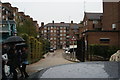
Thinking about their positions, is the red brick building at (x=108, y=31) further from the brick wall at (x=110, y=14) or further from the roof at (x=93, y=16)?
the roof at (x=93, y=16)

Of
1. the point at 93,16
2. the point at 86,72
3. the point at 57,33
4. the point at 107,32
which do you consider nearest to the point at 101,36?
the point at 107,32

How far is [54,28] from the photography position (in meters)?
130

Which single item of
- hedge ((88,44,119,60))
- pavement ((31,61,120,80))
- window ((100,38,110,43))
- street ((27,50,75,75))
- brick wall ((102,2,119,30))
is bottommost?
street ((27,50,75,75))

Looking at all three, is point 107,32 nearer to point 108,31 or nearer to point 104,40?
point 108,31

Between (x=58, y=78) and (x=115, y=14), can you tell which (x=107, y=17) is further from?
(x=58, y=78)

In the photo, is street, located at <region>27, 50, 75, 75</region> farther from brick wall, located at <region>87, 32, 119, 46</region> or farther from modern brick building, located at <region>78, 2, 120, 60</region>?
brick wall, located at <region>87, 32, 119, 46</region>

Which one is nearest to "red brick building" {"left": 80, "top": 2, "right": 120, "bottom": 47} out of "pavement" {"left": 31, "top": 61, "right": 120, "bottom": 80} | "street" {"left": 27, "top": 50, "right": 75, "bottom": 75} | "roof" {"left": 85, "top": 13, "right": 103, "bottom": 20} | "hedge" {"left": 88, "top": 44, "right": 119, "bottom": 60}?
"hedge" {"left": 88, "top": 44, "right": 119, "bottom": 60}

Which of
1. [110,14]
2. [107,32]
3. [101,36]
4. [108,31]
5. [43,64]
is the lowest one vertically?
[43,64]

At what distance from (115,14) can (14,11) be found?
46.5 m

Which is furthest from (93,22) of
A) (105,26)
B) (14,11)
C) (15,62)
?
(15,62)

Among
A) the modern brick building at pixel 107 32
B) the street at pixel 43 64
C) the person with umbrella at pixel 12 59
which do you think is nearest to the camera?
the person with umbrella at pixel 12 59

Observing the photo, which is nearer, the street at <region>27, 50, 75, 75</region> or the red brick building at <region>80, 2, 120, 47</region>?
the street at <region>27, 50, 75, 75</region>

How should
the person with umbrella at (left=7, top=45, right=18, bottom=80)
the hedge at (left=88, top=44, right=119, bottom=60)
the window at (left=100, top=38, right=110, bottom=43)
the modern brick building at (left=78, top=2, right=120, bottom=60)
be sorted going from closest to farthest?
1. the person with umbrella at (left=7, top=45, right=18, bottom=80)
2. the hedge at (left=88, top=44, right=119, bottom=60)
3. the modern brick building at (left=78, top=2, right=120, bottom=60)
4. the window at (left=100, top=38, right=110, bottom=43)

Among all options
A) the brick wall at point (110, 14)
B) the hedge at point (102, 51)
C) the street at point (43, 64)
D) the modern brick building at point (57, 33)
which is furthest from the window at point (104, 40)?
the modern brick building at point (57, 33)
